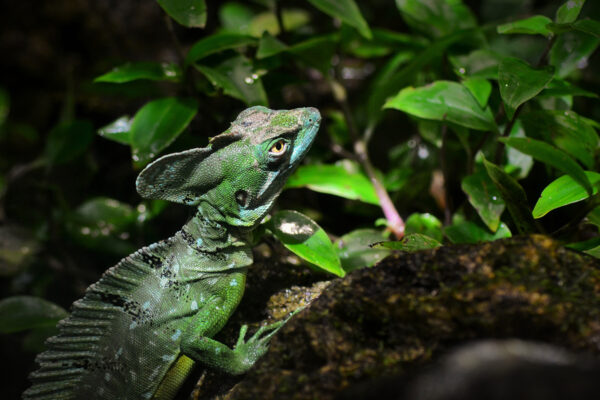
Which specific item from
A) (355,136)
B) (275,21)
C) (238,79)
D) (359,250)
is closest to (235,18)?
(275,21)

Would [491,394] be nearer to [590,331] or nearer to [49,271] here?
[590,331]

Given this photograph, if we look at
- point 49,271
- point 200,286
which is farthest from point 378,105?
point 49,271

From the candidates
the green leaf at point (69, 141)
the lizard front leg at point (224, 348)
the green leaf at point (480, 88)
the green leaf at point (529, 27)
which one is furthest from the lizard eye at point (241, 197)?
the green leaf at point (69, 141)

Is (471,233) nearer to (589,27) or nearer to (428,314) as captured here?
(428,314)

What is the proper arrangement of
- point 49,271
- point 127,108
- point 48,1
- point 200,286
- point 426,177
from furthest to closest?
point 48,1
point 127,108
point 49,271
point 426,177
point 200,286

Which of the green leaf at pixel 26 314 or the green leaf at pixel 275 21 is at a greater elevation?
the green leaf at pixel 275 21

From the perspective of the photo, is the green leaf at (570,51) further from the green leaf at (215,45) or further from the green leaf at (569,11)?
the green leaf at (215,45)
